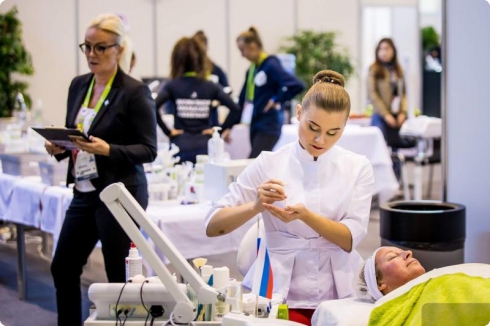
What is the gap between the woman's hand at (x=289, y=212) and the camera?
2.26m

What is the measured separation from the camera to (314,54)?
1038 cm

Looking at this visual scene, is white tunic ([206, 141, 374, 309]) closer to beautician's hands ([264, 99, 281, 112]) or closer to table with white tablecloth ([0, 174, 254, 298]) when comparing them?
table with white tablecloth ([0, 174, 254, 298])

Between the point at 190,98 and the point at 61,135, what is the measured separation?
217 cm

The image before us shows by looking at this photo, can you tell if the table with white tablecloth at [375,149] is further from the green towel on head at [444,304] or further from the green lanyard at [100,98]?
the green towel on head at [444,304]

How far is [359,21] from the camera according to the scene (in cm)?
1128

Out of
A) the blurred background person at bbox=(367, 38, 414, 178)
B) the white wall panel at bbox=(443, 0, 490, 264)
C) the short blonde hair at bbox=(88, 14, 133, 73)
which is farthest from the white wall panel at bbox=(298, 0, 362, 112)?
the short blonde hair at bbox=(88, 14, 133, 73)

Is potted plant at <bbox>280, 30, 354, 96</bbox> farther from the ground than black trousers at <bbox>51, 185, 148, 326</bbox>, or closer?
farther from the ground

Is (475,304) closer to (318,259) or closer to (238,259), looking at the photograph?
(318,259)

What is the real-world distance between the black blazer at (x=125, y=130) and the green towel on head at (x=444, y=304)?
4.33 feet

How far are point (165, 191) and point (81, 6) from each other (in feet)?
19.2

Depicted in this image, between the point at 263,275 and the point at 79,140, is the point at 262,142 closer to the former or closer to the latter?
the point at 79,140

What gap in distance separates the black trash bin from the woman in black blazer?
1088 millimetres

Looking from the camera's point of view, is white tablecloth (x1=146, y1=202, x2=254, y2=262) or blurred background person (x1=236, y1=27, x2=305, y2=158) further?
blurred background person (x1=236, y1=27, x2=305, y2=158)

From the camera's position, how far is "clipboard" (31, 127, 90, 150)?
2877mm
